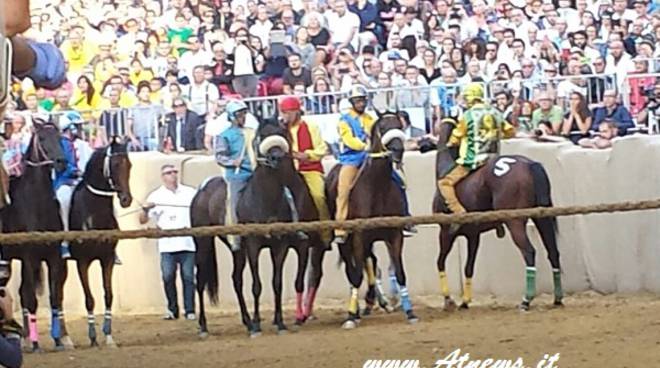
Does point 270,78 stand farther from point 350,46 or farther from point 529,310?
point 529,310

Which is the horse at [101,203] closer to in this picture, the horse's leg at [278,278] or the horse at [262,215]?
the horse at [262,215]

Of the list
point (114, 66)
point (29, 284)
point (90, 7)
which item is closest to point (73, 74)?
point (114, 66)

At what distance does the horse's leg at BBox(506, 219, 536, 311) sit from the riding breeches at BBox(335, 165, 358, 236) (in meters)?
1.57

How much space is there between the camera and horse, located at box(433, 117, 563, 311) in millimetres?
13008

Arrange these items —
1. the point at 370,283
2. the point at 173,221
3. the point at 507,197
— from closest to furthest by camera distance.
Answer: the point at 507,197
the point at 370,283
the point at 173,221

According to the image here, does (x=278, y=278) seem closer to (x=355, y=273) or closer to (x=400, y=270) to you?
(x=355, y=273)

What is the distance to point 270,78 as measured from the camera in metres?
16.1

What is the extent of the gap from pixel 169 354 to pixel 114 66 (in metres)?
6.32

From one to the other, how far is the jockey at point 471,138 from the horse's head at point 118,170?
9.76ft

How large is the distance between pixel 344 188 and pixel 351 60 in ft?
10.6

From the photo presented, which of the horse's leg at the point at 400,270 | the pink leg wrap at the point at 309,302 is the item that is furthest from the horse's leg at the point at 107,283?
the horse's leg at the point at 400,270

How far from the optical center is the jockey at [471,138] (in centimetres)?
1322

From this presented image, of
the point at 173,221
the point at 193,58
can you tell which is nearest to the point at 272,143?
the point at 173,221

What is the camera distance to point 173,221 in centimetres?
1393
